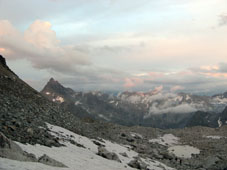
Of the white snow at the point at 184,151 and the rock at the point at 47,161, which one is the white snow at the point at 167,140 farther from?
the rock at the point at 47,161

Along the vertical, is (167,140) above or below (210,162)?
below

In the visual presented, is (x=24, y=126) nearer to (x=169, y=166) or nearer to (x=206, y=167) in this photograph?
(x=169, y=166)

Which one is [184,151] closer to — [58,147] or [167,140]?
[167,140]

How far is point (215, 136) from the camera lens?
87.9 m

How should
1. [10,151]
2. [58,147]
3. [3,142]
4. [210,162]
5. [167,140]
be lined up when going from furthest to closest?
[167,140] < [210,162] < [58,147] < [3,142] < [10,151]

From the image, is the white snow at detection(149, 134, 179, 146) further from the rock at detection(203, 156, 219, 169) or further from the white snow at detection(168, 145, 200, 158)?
the rock at detection(203, 156, 219, 169)

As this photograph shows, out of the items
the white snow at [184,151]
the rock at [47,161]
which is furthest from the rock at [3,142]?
the white snow at [184,151]

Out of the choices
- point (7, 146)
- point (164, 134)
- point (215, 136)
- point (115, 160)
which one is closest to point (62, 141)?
point (115, 160)

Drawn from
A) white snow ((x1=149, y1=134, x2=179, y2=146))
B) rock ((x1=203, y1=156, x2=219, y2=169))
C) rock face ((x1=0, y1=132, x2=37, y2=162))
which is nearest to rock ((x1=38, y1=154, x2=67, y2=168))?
rock face ((x1=0, y1=132, x2=37, y2=162))

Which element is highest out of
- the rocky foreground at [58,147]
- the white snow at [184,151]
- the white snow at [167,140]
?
the rocky foreground at [58,147]

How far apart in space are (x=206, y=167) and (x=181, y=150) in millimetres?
15253

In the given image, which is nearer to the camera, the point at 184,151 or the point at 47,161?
the point at 47,161

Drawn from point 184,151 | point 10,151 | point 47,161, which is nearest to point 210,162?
point 184,151

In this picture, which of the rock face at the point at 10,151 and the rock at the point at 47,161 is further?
the rock at the point at 47,161
